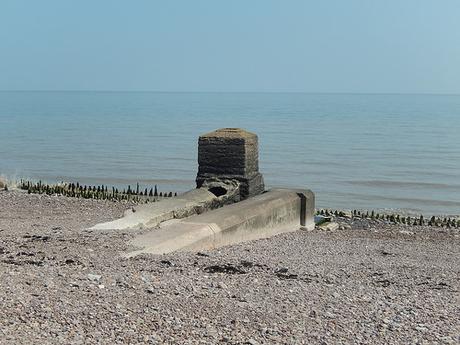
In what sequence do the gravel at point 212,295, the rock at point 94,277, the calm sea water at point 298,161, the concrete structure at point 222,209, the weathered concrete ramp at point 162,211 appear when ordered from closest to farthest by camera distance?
the gravel at point 212,295
the rock at point 94,277
the concrete structure at point 222,209
the weathered concrete ramp at point 162,211
the calm sea water at point 298,161

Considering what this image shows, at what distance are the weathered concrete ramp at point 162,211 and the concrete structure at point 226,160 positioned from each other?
628 millimetres

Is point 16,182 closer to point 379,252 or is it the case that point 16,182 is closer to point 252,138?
point 252,138

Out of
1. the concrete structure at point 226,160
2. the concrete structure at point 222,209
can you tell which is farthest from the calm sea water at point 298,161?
the concrete structure at point 226,160

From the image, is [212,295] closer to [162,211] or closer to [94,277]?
[94,277]

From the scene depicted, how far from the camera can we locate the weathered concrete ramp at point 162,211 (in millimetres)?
11789

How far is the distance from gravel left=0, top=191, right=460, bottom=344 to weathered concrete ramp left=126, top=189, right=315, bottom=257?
0.35 metres

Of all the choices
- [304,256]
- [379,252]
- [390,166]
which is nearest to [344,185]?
[390,166]

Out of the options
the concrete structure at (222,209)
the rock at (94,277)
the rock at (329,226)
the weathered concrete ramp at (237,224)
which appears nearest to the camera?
the rock at (94,277)

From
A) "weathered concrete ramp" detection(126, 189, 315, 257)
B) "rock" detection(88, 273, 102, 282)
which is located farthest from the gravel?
"weathered concrete ramp" detection(126, 189, 315, 257)

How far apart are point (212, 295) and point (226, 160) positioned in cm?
824

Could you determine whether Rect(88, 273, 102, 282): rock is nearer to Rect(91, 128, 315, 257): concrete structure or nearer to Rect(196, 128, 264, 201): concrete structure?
Rect(91, 128, 315, 257): concrete structure

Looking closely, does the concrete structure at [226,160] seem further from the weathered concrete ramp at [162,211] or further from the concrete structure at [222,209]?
the weathered concrete ramp at [162,211]

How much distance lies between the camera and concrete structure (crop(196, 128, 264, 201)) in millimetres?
15188

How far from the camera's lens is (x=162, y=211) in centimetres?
1275
